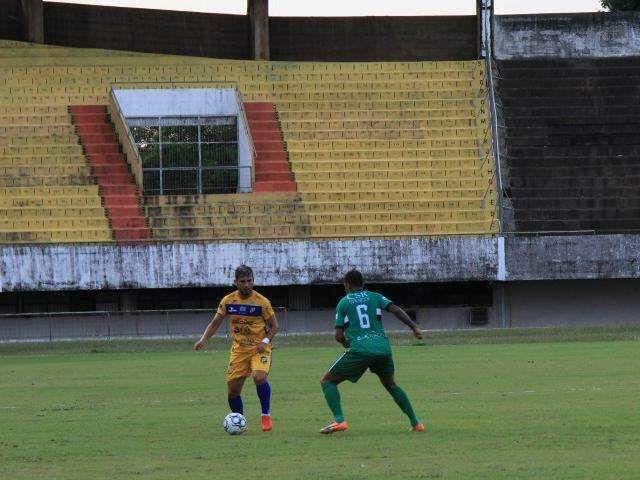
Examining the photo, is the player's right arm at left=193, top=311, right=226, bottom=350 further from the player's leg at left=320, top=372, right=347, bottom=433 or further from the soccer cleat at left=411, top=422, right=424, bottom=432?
the soccer cleat at left=411, top=422, right=424, bottom=432

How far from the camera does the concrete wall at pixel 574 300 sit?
43719 millimetres

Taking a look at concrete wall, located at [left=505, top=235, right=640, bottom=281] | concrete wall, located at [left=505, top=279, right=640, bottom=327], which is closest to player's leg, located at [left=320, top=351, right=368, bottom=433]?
concrete wall, located at [left=505, top=235, right=640, bottom=281]

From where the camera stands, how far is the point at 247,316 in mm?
15453

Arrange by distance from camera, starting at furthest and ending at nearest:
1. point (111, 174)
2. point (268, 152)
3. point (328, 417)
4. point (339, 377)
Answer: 1. point (268, 152)
2. point (111, 174)
3. point (328, 417)
4. point (339, 377)

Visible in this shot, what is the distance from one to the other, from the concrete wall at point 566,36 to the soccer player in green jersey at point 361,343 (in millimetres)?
38233

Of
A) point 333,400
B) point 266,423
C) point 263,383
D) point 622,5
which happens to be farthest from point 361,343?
point 622,5

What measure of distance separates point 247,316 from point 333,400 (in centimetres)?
161

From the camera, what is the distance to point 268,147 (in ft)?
152

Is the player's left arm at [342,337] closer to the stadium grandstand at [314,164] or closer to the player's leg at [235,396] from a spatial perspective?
the player's leg at [235,396]

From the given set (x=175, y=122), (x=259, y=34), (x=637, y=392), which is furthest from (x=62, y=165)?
(x=637, y=392)

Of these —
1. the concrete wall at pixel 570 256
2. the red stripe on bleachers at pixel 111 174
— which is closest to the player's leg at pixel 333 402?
the red stripe on bleachers at pixel 111 174

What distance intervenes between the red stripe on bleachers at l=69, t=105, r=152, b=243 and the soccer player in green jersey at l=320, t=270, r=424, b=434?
88.3 ft

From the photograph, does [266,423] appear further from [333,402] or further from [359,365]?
[359,365]

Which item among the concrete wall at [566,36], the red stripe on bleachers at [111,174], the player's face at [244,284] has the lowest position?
the player's face at [244,284]
